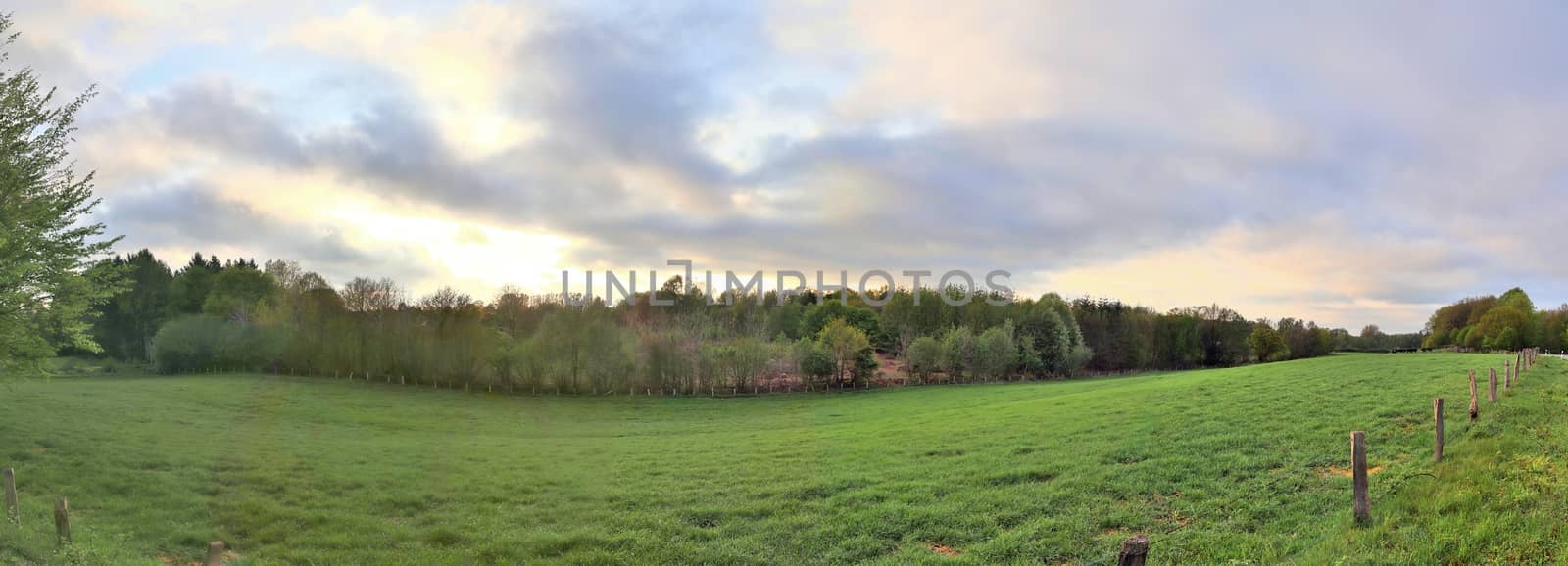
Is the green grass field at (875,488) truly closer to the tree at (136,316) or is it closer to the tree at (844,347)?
Result: the tree at (844,347)

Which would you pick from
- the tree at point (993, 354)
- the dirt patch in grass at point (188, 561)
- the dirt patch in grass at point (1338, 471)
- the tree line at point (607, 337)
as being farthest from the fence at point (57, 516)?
the tree at point (993, 354)

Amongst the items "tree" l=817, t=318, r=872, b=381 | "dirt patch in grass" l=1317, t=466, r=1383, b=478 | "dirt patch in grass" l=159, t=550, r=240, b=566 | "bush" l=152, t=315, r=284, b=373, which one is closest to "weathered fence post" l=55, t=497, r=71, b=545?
"dirt patch in grass" l=159, t=550, r=240, b=566

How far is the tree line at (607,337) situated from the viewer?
6850 centimetres

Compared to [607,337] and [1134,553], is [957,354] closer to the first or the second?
[607,337]

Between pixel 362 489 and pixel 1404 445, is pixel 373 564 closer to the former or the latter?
pixel 362 489

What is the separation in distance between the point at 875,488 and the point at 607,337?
53872 millimetres

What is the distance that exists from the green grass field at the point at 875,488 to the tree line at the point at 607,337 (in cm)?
3339

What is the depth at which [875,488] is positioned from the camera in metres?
17.1

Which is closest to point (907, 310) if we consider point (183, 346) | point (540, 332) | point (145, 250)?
point (540, 332)

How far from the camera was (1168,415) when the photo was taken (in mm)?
25891

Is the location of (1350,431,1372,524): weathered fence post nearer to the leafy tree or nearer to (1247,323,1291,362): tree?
the leafy tree

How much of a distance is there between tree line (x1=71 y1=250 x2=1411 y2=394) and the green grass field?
33387 millimetres

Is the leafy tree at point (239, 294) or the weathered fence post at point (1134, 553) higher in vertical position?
the leafy tree at point (239, 294)

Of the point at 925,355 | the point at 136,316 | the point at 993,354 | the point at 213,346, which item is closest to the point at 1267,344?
the point at 993,354
